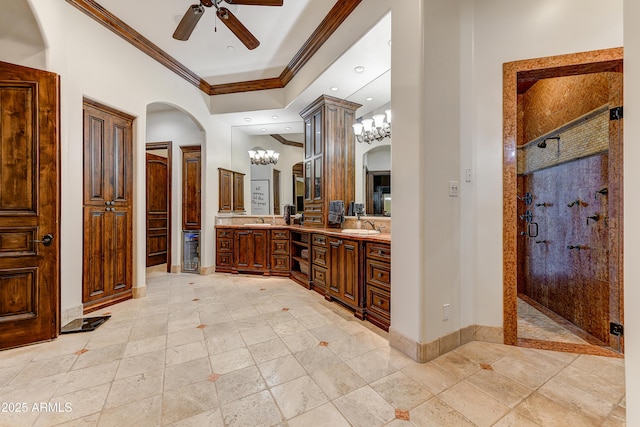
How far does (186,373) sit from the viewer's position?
1.83 m

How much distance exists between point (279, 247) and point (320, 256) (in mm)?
1179

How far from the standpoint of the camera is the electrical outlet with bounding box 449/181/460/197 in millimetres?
2113

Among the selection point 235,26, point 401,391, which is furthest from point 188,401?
point 235,26

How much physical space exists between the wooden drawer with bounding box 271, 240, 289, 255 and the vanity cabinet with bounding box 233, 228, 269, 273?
0.13 meters

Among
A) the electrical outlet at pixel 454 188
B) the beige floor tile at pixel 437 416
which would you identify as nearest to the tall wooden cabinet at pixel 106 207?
the beige floor tile at pixel 437 416

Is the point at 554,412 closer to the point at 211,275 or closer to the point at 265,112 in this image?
the point at 211,275

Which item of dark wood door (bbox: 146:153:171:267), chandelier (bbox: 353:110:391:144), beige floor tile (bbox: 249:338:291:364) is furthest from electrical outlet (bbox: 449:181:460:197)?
dark wood door (bbox: 146:153:171:267)

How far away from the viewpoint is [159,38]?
352 centimetres

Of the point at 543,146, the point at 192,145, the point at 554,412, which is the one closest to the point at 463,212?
the point at 554,412

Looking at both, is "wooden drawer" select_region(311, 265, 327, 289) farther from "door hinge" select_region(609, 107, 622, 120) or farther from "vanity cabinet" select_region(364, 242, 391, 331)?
"door hinge" select_region(609, 107, 622, 120)

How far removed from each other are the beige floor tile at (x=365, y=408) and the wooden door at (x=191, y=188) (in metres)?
4.17

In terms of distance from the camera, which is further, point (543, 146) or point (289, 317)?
point (543, 146)

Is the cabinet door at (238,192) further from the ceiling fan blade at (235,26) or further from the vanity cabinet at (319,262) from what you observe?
the ceiling fan blade at (235,26)

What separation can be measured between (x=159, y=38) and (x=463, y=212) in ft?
14.0
